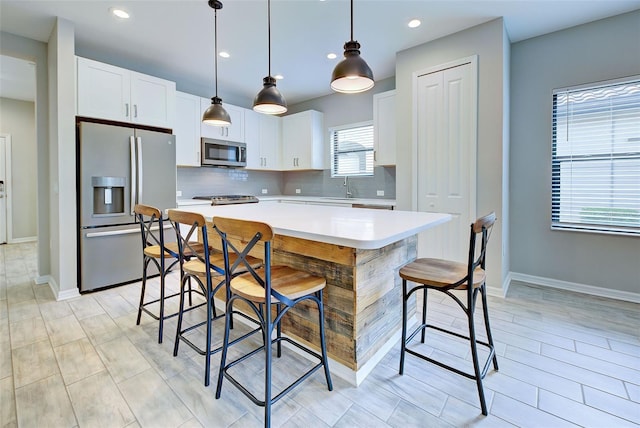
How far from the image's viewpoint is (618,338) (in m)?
2.20

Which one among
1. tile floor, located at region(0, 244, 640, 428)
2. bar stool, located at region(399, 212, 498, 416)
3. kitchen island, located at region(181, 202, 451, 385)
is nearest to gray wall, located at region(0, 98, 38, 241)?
tile floor, located at region(0, 244, 640, 428)

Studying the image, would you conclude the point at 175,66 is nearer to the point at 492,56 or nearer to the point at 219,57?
the point at 219,57

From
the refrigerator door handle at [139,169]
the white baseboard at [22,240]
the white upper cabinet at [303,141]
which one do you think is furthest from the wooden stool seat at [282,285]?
the white baseboard at [22,240]

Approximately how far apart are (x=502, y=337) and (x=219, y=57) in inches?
167

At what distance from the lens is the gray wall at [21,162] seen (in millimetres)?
5641

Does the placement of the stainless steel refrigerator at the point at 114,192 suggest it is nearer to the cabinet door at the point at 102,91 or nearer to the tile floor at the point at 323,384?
the cabinet door at the point at 102,91

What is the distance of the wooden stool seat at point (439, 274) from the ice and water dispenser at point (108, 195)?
3180 millimetres

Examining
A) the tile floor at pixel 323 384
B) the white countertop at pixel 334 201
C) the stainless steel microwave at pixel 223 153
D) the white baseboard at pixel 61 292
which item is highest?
the stainless steel microwave at pixel 223 153

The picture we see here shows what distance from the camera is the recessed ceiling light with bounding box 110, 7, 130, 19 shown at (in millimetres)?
2734

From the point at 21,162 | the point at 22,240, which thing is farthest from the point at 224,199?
the point at 22,240

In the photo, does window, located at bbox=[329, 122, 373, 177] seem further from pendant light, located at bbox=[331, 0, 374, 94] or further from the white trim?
pendant light, located at bbox=[331, 0, 374, 94]

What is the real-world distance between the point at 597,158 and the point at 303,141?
3994 mm

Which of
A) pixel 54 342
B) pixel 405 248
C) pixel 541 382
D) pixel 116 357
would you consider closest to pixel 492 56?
pixel 405 248

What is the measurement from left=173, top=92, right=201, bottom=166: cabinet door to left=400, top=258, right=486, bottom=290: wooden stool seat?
3.74 metres
